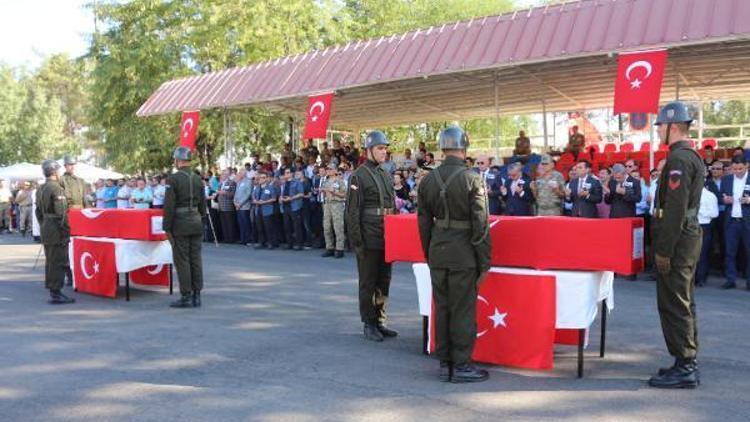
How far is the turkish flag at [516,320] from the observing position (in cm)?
539

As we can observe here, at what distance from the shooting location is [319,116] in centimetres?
1594

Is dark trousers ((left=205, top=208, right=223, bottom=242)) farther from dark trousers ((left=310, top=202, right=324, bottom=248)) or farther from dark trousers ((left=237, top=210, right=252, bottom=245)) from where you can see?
dark trousers ((left=310, top=202, right=324, bottom=248))

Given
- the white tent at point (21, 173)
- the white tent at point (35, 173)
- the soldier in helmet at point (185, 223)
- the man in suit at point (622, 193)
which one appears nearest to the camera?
the soldier in helmet at point (185, 223)

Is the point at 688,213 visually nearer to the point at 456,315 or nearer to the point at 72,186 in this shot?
the point at 456,315

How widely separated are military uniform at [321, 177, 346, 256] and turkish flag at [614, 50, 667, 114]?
5883mm

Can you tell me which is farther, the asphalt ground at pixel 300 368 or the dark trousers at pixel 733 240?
the dark trousers at pixel 733 240

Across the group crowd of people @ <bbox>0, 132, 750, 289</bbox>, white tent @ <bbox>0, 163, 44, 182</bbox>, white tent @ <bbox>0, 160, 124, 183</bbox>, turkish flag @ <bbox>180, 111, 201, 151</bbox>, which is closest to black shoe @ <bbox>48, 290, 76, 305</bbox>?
crowd of people @ <bbox>0, 132, 750, 289</bbox>

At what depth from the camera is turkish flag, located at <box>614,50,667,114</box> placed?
11.1 m

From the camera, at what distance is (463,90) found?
711 inches

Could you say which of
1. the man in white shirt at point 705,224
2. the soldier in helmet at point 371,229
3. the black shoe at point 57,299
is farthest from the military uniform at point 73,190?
the man in white shirt at point 705,224

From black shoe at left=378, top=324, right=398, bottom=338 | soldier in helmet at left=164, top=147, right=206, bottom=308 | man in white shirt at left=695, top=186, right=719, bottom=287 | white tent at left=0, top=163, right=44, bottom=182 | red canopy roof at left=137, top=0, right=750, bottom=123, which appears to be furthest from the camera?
white tent at left=0, top=163, right=44, bottom=182

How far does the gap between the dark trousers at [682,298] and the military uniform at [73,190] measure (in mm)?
8397

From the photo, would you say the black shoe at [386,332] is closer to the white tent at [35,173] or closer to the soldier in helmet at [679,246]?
the soldier in helmet at [679,246]

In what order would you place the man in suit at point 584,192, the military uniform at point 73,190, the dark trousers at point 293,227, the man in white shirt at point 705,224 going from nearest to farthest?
the man in white shirt at point 705,224 < the military uniform at point 73,190 < the man in suit at point 584,192 < the dark trousers at point 293,227
